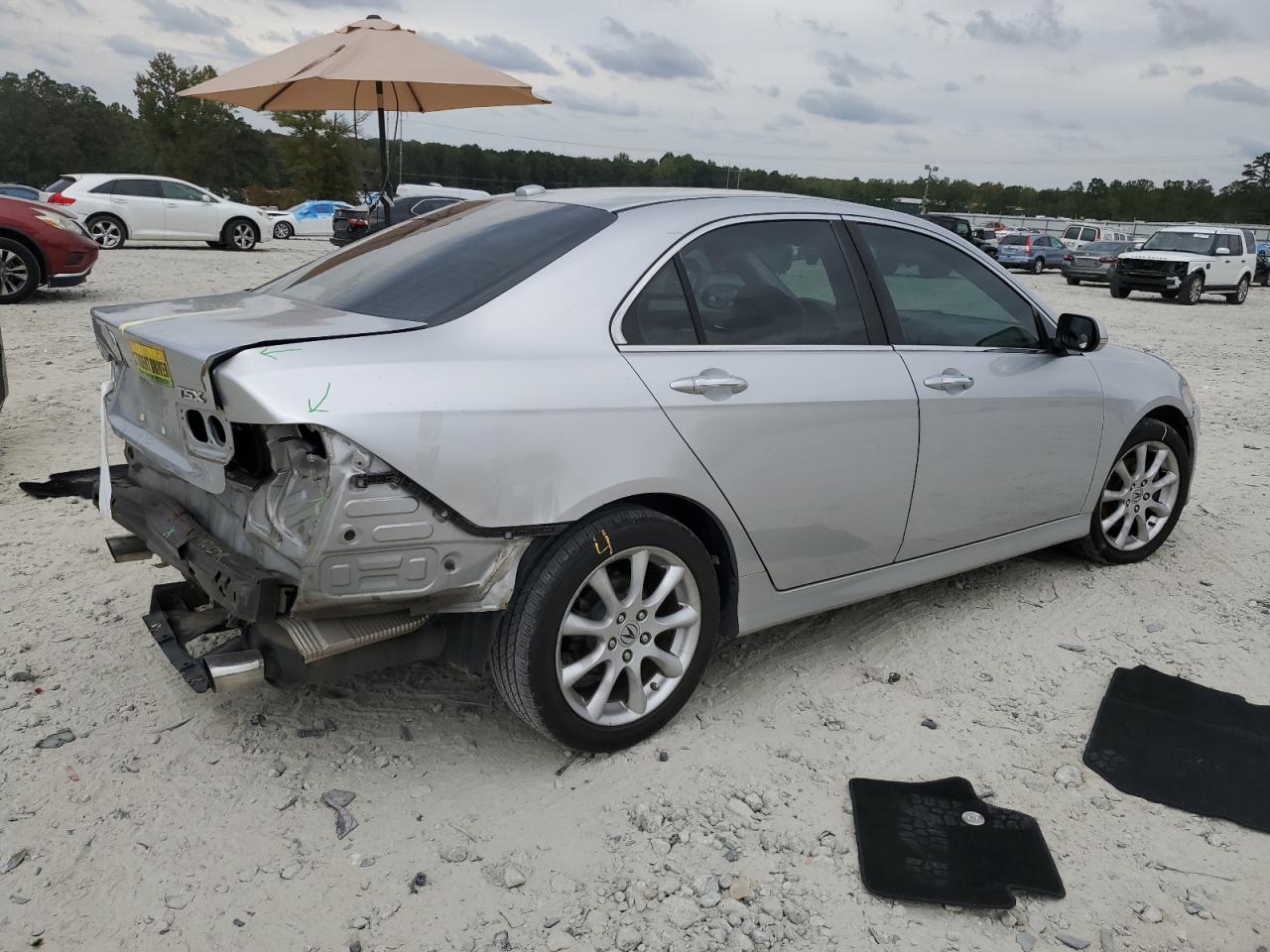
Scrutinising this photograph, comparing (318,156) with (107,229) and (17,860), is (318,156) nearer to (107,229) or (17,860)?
(107,229)

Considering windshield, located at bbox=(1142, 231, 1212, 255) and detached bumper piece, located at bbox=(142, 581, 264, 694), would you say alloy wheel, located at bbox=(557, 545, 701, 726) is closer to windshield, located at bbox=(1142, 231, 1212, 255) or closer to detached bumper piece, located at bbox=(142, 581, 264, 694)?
detached bumper piece, located at bbox=(142, 581, 264, 694)

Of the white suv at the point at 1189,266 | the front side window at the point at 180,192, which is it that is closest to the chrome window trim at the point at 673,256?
the front side window at the point at 180,192

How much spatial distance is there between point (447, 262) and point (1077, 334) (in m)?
2.53

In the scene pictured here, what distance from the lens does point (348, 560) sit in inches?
93.7

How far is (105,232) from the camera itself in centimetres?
1928

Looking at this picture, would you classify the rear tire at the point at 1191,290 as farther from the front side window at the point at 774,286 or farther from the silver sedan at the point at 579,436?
the front side window at the point at 774,286

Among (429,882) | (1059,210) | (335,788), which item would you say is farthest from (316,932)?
(1059,210)

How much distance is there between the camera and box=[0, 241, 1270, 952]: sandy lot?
93.4 inches

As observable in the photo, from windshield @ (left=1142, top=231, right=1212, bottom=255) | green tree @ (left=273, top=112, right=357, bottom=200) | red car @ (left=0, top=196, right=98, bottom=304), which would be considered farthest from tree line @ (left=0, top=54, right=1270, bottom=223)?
red car @ (left=0, top=196, right=98, bottom=304)

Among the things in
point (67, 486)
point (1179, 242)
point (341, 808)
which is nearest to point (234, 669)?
point (341, 808)

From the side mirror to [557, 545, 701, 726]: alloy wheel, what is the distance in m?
2.00

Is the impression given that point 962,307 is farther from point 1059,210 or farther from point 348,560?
point 1059,210

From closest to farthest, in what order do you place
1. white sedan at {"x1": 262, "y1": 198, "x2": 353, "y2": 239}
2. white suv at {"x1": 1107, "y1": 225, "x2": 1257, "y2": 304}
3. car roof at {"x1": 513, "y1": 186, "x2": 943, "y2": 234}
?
1. car roof at {"x1": 513, "y1": 186, "x2": 943, "y2": 234}
2. white suv at {"x1": 1107, "y1": 225, "x2": 1257, "y2": 304}
3. white sedan at {"x1": 262, "y1": 198, "x2": 353, "y2": 239}

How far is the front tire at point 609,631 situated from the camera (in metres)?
2.70
